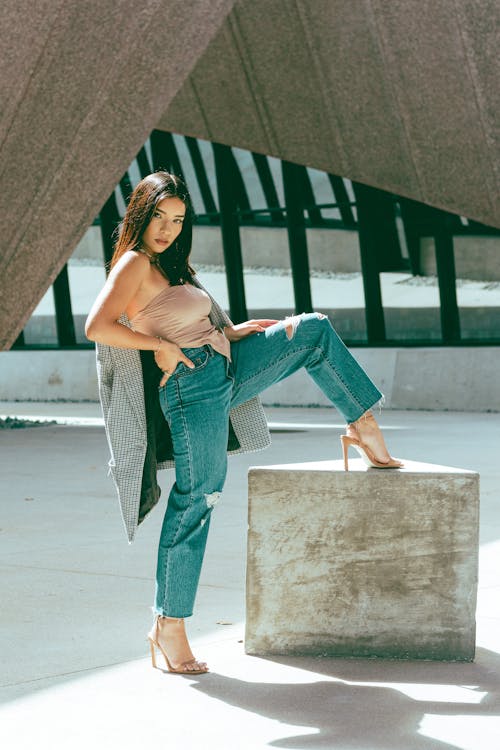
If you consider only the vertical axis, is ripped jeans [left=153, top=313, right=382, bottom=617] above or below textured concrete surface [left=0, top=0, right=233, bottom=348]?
below

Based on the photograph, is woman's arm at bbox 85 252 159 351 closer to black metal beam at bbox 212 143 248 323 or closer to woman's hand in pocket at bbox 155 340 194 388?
woman's hand in pocket at bbox 155 340 194 388

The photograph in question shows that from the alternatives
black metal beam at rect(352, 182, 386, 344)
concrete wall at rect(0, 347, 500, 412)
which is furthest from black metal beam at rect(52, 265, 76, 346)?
black metal beam at rect(352, 182, 386, 344)

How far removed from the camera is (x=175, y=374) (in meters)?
4.53

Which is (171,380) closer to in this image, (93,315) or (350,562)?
(93,315)

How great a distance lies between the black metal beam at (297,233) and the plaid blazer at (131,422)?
1824 centimetres

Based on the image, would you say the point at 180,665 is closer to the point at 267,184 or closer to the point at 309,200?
the point at 309,200

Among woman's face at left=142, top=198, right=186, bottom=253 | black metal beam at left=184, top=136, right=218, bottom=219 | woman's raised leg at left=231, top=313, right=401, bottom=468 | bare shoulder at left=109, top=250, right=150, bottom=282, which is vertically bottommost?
woman's raised leg at left=231, top=313, right=401, bottom=468

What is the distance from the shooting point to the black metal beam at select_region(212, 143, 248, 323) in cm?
2350

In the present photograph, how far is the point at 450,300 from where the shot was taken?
21.0 m

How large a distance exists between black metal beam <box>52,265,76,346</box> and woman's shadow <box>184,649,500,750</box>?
21063 mm

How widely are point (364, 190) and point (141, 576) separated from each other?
1641cm

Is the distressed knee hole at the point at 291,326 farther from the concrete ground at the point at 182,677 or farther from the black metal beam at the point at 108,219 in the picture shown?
the black metal beam at the point at 108,219

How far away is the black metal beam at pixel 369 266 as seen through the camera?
2195 cm

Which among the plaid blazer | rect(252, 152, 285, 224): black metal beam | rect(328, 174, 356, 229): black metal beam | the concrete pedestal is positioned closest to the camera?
the plaid blazer
